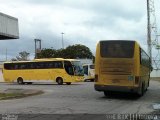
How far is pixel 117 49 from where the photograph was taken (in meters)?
26.6

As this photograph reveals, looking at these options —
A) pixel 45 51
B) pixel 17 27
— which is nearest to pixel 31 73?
pixel 17 27

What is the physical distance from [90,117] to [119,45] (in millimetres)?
10864

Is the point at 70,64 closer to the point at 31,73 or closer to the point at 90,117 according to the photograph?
the point at 31,73

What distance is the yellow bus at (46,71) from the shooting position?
165ft

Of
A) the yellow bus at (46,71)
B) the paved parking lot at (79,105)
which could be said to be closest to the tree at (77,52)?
the yellow bus at (46,71)

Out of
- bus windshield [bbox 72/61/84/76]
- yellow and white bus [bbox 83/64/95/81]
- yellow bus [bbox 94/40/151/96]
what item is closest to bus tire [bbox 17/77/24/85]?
bus windshield [bbox 72/61/84/76]

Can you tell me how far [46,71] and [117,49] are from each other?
84.2ft

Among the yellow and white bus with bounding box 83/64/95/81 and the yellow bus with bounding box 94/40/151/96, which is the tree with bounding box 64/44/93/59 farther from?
the yellow bus with bounding box 94/40/151/96

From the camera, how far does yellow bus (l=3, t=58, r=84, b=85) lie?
5034 centimetres

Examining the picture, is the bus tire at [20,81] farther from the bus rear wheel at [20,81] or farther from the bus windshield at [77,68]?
the bus windshield at [77,68]

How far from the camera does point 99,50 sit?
27.0 metres

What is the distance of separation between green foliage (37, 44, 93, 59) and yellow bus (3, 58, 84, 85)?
6405 centimetres

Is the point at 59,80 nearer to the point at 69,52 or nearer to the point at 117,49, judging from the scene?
the point at 117,49

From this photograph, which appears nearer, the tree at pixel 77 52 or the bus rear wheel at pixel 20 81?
the bus rear wheel at pixel 20 81
